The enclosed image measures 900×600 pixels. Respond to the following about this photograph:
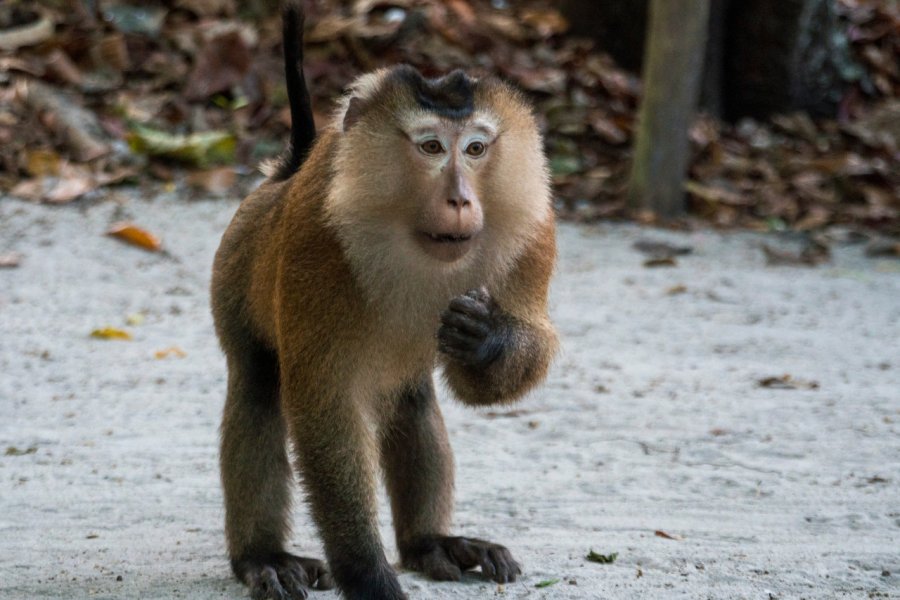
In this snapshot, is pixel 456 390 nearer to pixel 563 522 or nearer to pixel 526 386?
pixel 526 386

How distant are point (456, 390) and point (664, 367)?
11.1 ft

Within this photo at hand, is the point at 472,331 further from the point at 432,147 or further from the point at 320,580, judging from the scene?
the point at 320,580

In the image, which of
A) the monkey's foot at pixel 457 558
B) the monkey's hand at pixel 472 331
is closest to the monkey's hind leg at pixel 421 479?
the monkey's foot at pixel 457 558

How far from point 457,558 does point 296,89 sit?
1.68 meters

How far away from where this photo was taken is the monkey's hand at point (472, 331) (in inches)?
136

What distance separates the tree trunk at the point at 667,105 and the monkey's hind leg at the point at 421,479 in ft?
19.4

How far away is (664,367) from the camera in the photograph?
270 inches

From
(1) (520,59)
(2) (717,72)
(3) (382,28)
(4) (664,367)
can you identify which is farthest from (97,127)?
(2) (717,72)

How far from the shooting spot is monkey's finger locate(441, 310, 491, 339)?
11.3 ft

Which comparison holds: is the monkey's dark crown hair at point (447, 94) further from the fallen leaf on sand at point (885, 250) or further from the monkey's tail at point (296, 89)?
the fallen leaf on sand at point (885, 250)

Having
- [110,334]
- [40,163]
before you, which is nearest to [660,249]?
[110,334]

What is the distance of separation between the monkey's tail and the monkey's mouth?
1.08 metres

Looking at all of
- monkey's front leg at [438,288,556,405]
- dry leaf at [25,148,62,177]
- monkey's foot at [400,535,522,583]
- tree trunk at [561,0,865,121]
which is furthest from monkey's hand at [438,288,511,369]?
tree trunk at [561,0,865,121]

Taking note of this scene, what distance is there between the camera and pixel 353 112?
3.58 metres
